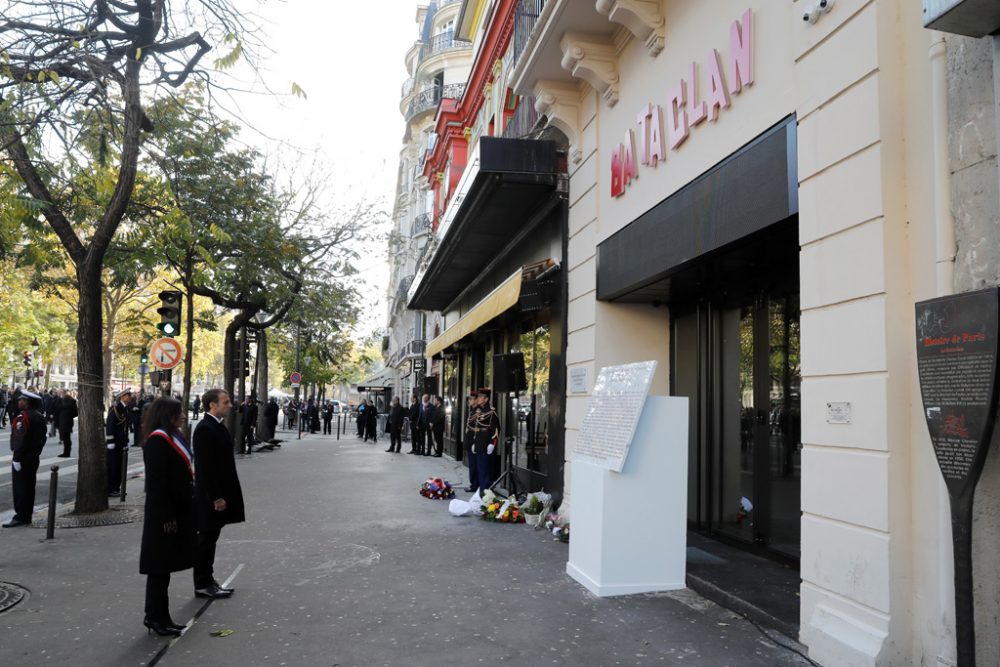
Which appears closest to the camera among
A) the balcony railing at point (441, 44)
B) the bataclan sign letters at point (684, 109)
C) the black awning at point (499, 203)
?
the bataclan sign letters at point (684, 109)

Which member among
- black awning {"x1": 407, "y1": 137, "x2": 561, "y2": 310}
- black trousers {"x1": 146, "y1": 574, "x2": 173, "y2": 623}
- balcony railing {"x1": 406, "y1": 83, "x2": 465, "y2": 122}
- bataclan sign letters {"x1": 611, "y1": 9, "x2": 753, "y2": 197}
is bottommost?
black trousers {"x1": 146, "y1": 574, "x2": 173, "y2": 623}

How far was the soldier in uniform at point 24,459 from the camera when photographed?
30.0 feet

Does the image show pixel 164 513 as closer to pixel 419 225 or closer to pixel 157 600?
pixel 157 600

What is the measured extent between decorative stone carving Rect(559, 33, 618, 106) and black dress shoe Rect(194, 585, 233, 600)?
6473 mm

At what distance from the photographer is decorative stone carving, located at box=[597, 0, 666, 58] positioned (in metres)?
7.36

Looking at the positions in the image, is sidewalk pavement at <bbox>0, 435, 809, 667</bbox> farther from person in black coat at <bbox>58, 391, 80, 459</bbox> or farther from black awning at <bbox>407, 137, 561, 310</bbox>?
person in black coat at <bbox>58, 391, 80, 459</bbox>

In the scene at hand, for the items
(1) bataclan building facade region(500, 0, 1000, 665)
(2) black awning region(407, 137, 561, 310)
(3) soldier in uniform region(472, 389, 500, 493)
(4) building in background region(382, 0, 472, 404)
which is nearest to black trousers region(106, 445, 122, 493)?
(3) soldier in uniform region(472, 389, 500, 493)

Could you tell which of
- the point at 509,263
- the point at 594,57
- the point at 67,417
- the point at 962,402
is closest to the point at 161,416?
the point at 962,402

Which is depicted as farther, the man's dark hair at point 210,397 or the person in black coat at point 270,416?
the person in black coat at point 270,416

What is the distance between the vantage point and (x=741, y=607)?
17.8ft

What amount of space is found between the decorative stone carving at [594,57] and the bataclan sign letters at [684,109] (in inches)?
31.3

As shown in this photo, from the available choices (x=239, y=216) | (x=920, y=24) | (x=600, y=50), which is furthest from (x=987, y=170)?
(x=239, y=216)

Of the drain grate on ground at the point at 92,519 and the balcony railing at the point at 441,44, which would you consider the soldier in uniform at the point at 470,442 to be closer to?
the drain grate on ground at the point at 92,519

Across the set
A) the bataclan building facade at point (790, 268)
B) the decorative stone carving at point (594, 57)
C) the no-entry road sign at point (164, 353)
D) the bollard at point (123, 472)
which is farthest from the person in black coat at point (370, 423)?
the decorative stone carving at point (594, 57)
